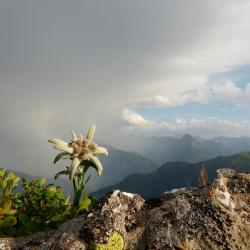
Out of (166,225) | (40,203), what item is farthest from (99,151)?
(166,225)

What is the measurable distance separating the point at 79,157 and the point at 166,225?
333 cm

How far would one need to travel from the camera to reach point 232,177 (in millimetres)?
6988

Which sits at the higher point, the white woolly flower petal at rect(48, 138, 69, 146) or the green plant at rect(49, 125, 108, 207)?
the white woolly flower petal at rect(48, 138, 69, 146)

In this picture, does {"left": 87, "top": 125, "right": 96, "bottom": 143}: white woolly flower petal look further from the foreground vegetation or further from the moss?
the moss

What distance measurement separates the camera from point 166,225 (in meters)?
6.01

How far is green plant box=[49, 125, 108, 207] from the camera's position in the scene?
831 centimetres

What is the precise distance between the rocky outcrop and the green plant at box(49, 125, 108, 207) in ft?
5.22

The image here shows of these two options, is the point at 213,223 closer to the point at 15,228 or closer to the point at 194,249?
the point at 194,249

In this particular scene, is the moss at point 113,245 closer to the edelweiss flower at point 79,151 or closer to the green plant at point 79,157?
the green plant at point 79,157

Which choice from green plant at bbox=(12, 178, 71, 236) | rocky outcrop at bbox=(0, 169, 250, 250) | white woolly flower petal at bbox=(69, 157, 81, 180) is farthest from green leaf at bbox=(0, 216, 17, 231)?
white woolly flower petal at bbox=(69, 157, 81, 180)

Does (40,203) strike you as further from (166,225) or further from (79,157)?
(166,225)

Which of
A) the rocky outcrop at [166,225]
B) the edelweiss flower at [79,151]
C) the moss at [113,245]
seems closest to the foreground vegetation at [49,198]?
the edelweiss flower at [79,151]

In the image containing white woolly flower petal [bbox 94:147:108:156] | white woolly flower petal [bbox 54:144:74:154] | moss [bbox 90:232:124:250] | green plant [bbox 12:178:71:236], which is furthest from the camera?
white woolly flower petal [bbox 94:147:108:156]

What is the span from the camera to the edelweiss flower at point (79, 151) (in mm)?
8523
